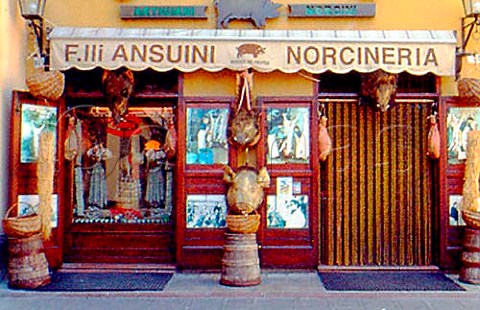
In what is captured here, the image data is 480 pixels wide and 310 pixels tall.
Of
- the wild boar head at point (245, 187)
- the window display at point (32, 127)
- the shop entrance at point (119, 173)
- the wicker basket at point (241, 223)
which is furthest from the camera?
the shop entrance at point (119, 173)

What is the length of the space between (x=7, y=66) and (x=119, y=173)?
7.22 feet

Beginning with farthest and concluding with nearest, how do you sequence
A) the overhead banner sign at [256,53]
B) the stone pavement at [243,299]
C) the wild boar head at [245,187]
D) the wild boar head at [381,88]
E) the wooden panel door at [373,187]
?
the wooden panel door at [373,187], the wild boar head at [381,88], the overhead banner sign at [256,53], the wild boar head at [245,187], the stone pavement at [243,299]

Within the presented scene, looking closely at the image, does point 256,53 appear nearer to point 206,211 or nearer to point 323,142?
point 323,142

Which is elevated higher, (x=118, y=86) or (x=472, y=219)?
(x=118, y=86)

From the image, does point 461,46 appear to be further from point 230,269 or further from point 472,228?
point 230,269

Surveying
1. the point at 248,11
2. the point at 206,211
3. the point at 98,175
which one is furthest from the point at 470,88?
the point at 98,175

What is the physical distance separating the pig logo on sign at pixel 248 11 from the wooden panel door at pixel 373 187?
5.17 feet

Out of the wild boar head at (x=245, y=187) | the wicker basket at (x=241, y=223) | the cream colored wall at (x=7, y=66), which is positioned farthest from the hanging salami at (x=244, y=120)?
the cream colored wall at (x=7, y=66)

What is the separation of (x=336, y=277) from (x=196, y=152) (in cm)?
263

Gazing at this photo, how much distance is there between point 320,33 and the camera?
835 cm

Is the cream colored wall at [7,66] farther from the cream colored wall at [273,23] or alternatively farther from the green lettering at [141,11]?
the green lettering at [141,11]

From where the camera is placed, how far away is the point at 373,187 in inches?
346

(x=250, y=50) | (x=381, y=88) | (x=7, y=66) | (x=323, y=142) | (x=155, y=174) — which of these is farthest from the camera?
(x=155, y=174)

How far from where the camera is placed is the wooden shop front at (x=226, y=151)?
8.15m
